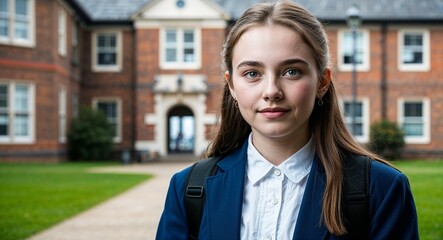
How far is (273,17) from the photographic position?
7.19ft

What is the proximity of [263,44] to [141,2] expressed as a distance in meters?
26.7

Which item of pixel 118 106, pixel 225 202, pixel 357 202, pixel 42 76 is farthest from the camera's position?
pixel 118 106

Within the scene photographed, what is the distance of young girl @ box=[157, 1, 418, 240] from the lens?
2.11 meters

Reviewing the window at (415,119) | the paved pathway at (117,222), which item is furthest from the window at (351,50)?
the paved pathway at (117,222)

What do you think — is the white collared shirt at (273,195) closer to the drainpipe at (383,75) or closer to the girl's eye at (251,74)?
the girl's eye at (251,74)

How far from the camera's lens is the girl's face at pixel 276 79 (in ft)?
7.09

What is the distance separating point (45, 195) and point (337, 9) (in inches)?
736

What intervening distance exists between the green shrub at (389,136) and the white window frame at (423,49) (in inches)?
117

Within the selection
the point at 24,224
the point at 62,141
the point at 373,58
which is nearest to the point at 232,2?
the point at 373,58

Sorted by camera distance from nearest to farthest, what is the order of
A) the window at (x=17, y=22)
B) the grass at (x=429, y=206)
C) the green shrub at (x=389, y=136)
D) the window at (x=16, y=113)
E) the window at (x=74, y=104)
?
the grass at (x=429, y=206)
the window at (x=17, y=22)
the window at (x=16, y=113)
the green shrub at (x=389, y=136)
the window at (x=74, y=104)

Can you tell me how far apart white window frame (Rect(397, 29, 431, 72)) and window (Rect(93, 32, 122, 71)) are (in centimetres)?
1213

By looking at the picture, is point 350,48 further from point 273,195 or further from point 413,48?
point 273,195

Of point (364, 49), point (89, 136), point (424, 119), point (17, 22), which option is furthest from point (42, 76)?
point (424, 119)

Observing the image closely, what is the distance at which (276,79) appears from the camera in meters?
2.16
